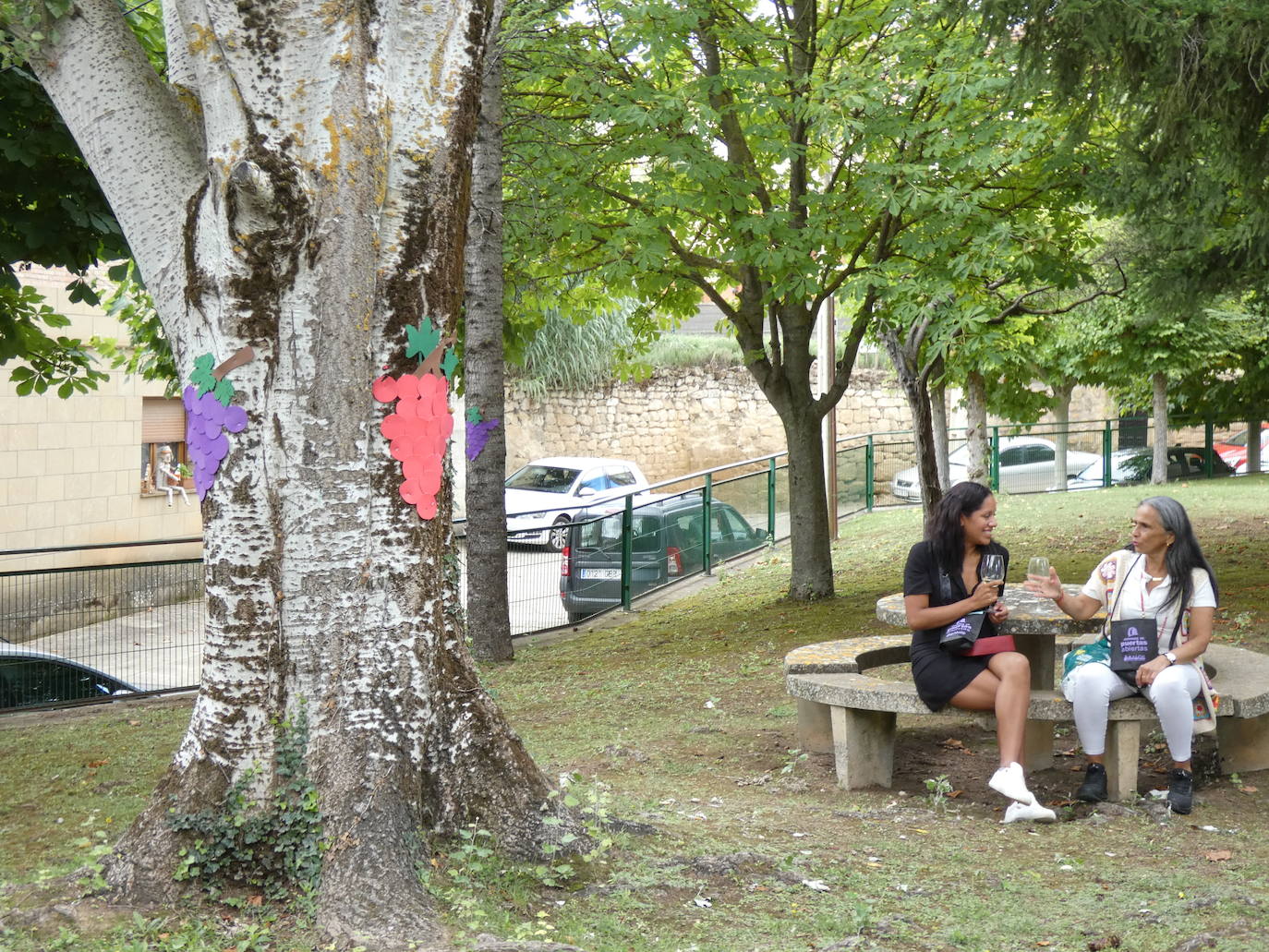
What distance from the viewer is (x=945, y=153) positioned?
10336 millimetres

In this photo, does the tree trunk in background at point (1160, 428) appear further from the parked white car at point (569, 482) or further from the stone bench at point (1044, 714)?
the stone bench at point (1044, 714)

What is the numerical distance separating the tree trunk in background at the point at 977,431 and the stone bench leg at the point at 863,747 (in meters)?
13.9

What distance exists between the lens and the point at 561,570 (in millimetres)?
13594

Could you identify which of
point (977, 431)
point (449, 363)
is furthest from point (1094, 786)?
point (977, 431)

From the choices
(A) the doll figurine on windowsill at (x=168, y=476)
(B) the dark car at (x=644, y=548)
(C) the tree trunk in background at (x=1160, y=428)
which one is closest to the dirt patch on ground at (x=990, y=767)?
(B) the dark car at (x=644, y=548)

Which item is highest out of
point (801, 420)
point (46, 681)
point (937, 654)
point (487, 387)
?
point (487, 387)

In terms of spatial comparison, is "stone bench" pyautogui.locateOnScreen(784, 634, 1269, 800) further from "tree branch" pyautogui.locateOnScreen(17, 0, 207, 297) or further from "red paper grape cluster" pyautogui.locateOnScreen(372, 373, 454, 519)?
"tree branch" pyautogui.locateOnScreen(17, 0, 207, 297)

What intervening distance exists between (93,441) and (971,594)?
53.0 ft

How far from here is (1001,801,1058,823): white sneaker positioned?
16.5 ft

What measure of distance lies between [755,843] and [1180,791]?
74.0 inches

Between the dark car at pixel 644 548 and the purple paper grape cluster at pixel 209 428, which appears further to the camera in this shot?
the dark car at pixel 644 548

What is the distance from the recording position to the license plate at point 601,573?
13883mm

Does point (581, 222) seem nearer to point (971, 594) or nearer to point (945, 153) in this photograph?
point (945, 153)

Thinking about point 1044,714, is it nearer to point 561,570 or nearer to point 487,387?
point 487,387
